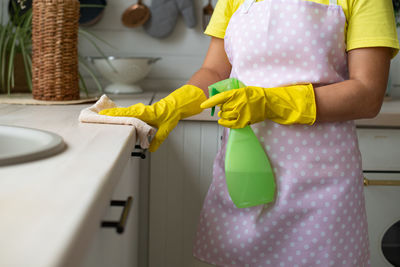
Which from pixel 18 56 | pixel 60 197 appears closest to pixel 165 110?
pixel 60 197

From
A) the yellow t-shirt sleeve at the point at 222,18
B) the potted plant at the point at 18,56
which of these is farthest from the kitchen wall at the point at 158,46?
the yellow t-shirt sleeve at the point at 222,18

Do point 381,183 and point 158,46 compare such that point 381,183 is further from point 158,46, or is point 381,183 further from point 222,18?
point 158,46

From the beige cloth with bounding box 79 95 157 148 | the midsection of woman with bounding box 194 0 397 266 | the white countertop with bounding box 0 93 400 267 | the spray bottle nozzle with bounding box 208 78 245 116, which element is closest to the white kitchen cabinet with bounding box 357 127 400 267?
the midsection of woman with bounding box 194 0 397 266

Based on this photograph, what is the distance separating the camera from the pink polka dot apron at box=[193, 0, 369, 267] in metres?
1.00

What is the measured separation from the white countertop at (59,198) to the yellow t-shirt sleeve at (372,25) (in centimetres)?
55

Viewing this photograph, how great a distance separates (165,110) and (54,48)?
0.55m

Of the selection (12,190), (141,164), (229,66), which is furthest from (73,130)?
(141,164)

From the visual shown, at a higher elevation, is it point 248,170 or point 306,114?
point 306,114

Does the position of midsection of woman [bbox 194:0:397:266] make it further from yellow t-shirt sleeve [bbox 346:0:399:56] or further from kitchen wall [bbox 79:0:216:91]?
kitchen wall [bbox 79:0:216:91]

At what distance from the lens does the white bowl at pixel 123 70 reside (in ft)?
5.65

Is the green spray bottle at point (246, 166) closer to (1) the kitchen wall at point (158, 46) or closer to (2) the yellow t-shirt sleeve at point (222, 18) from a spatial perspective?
(2) the yellow t-shirt sleeve at point (222, 18)

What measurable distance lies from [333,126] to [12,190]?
0.76 meters

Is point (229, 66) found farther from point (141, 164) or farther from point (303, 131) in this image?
point (141, 164)

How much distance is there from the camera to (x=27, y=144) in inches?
29.3
